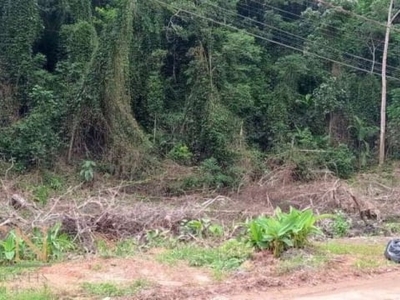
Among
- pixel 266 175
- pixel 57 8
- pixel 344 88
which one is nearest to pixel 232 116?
pixel 266 175

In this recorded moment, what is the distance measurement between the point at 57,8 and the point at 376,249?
56.8 feet

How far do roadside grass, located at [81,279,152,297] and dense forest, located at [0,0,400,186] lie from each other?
12.6 metres

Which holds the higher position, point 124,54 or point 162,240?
point 124,54

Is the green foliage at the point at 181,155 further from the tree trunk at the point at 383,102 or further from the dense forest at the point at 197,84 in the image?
the tree trunk at the point at 383,102

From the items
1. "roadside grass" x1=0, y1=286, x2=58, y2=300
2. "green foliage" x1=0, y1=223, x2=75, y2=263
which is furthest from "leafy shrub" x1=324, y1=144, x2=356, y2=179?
"roadside grass" x1=0, y1=286, x2=58, y2=300

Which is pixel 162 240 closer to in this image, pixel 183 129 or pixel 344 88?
pixel 183 129

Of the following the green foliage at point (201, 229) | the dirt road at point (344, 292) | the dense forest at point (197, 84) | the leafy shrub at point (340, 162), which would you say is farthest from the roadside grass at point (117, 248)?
A: the leafy shrub at point (340, 162)

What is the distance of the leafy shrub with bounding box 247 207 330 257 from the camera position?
25.4ft

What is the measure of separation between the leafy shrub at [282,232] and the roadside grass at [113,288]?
2051 millimetres

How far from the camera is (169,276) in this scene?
6.89m

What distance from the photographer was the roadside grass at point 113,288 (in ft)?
19.5

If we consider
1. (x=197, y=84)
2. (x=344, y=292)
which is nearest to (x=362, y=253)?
(x=344, y=292)

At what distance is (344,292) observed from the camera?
613cm

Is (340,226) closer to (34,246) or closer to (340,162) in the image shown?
(34,246)
